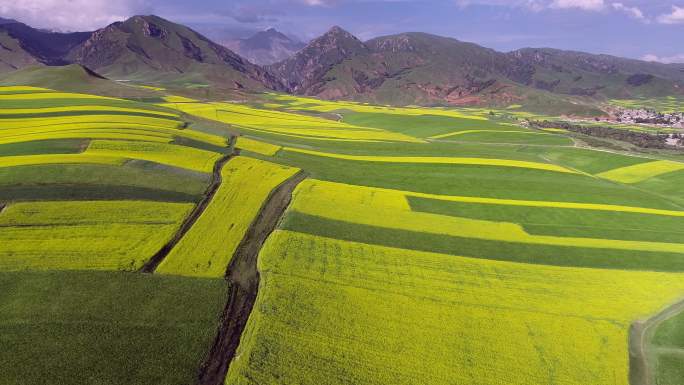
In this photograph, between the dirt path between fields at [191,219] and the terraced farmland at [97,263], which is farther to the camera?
the dirt path between fields at [191,219]

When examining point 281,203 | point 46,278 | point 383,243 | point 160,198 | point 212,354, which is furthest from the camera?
point 281,203

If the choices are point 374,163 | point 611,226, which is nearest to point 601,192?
point 611,226

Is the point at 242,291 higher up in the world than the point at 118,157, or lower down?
lower down

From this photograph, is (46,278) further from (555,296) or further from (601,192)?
(601,192)

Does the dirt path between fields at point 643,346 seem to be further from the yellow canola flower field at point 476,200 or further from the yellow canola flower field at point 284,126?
the yellow canola flower field at point 284,126

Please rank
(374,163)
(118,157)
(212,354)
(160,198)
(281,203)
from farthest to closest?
(374,163)
(118,157)
(281,203)
(160,198)
(212,354)

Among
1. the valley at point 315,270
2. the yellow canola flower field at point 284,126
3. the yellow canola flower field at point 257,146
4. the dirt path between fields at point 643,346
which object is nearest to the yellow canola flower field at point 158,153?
the valley at point 315,270

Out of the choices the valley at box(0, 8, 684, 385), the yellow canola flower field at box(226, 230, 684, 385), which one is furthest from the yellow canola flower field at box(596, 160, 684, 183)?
the yellow canola flower field at box(226, 230, 684, 385)

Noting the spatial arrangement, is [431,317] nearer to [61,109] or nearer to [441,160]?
[441,160]
